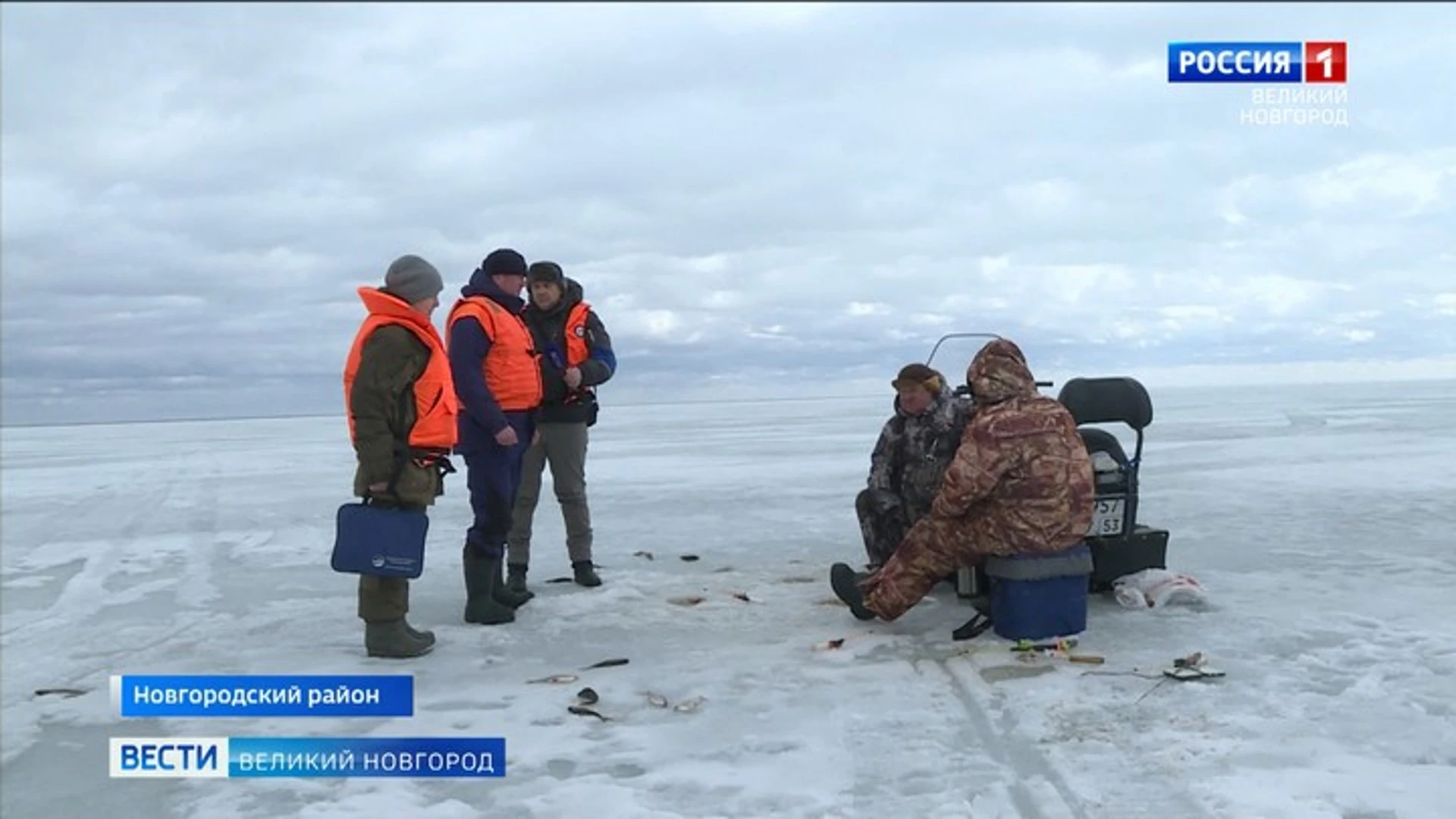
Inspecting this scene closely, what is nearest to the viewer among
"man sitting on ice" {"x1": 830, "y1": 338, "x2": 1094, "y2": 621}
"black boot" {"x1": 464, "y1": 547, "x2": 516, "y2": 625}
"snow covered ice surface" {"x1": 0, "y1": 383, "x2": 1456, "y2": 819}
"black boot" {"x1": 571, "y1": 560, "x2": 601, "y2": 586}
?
"snow covered ice surface" {"x1": 0, "y1": 383, "x2": 1456, "y2": 819}

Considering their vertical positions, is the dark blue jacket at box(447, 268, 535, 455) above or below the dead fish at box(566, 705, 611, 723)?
above

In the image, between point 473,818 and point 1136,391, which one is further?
point 1136,391

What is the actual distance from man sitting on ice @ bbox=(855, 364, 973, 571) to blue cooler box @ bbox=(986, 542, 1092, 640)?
70 cm

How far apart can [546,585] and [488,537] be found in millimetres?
1102

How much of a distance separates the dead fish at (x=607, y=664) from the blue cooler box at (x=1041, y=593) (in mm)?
1633

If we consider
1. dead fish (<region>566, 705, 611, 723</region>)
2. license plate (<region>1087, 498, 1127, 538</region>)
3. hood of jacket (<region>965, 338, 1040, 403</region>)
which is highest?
hood of jacket (<region>965, 338, 1040, 403</region>)

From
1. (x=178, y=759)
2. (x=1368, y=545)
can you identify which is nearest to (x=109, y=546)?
(x=178, y=759)

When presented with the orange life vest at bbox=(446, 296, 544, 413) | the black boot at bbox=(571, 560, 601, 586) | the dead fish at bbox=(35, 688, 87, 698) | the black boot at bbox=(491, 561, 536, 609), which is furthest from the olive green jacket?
the black boot at bbox=(571, 560, 601, 586)

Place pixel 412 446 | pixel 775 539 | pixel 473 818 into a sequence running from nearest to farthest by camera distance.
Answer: pixel 473 818, pixel 412 446, pixel 775 539

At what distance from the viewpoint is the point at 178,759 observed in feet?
10.6

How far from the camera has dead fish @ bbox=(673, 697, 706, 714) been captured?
11.6 feet

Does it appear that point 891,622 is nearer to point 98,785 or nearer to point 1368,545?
point 98,785
